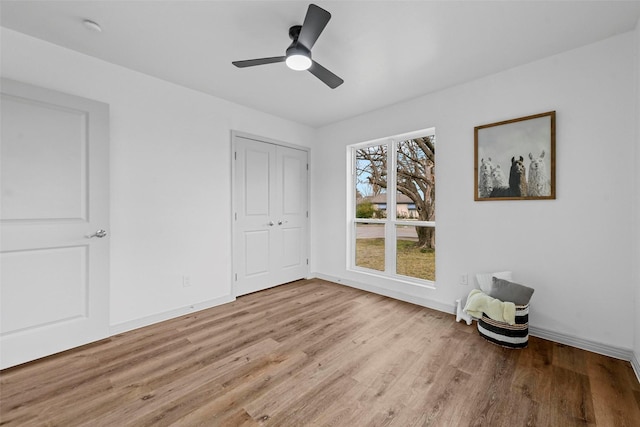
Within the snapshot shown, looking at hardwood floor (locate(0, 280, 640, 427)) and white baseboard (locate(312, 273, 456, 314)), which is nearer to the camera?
hardwood floor (locate(0, 280, 640, 427))

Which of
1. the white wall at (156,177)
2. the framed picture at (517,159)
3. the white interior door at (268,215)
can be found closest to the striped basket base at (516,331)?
the framed picture at (517,159)

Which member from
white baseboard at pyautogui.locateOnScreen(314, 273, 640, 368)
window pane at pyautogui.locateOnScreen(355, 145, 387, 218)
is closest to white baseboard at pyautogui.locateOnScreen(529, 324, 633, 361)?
white baseboard at pyautogui.locateOnScreen(314, 273, 640, 368)

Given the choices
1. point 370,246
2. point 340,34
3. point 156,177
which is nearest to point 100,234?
point 156,177

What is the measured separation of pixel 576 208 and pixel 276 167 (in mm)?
3440

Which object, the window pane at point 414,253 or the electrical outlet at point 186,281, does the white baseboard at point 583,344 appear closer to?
the window pane at point 414,253

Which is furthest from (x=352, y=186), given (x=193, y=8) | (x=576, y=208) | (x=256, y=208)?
(x=193, y=8)

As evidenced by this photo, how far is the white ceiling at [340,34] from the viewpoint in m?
1.86

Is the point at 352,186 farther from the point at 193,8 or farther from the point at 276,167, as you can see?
the point at 193,8

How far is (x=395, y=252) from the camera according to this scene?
3742 millimetres

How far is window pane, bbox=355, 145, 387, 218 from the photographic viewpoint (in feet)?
12.9

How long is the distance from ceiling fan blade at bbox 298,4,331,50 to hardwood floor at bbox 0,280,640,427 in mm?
2355

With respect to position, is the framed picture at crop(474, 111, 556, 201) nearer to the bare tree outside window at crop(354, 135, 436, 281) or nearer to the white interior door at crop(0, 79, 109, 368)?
the bare tree outside window at crop(354, 135, 436, 281)

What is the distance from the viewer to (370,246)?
13.5ft

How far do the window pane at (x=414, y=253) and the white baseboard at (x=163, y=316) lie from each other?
2329 mm
